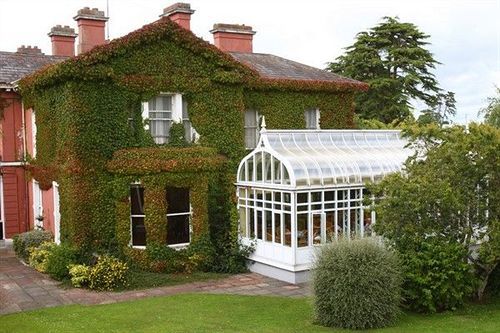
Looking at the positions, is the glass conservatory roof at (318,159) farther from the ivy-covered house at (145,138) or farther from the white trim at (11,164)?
the white trim at (11,164)

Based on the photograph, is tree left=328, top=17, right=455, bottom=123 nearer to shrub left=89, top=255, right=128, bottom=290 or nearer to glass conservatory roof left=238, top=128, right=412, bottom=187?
glass conservatory roof left=238, top=128, right=412, bottom=187

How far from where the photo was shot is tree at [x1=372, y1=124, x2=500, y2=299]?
13.8 m

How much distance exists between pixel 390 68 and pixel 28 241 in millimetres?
25013

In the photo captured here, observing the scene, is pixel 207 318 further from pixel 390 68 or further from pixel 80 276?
pixel 390 68

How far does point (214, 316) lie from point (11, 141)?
14.1 metres

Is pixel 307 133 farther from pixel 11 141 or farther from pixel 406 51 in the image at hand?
pixel 406 51

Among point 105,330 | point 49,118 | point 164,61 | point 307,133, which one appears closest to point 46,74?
point 49,118

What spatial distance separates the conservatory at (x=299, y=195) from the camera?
17.0m

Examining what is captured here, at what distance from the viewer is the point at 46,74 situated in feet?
62.1

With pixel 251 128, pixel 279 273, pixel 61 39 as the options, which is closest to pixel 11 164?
pixel 61 39

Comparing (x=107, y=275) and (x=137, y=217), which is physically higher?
(x=137, y=217)

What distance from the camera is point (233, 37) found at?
26734mm

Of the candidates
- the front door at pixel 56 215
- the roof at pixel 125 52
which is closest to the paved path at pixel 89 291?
the front door at pixel 56 215

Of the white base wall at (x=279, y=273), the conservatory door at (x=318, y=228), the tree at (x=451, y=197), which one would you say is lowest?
the white base wall at (x=279, y=273)
